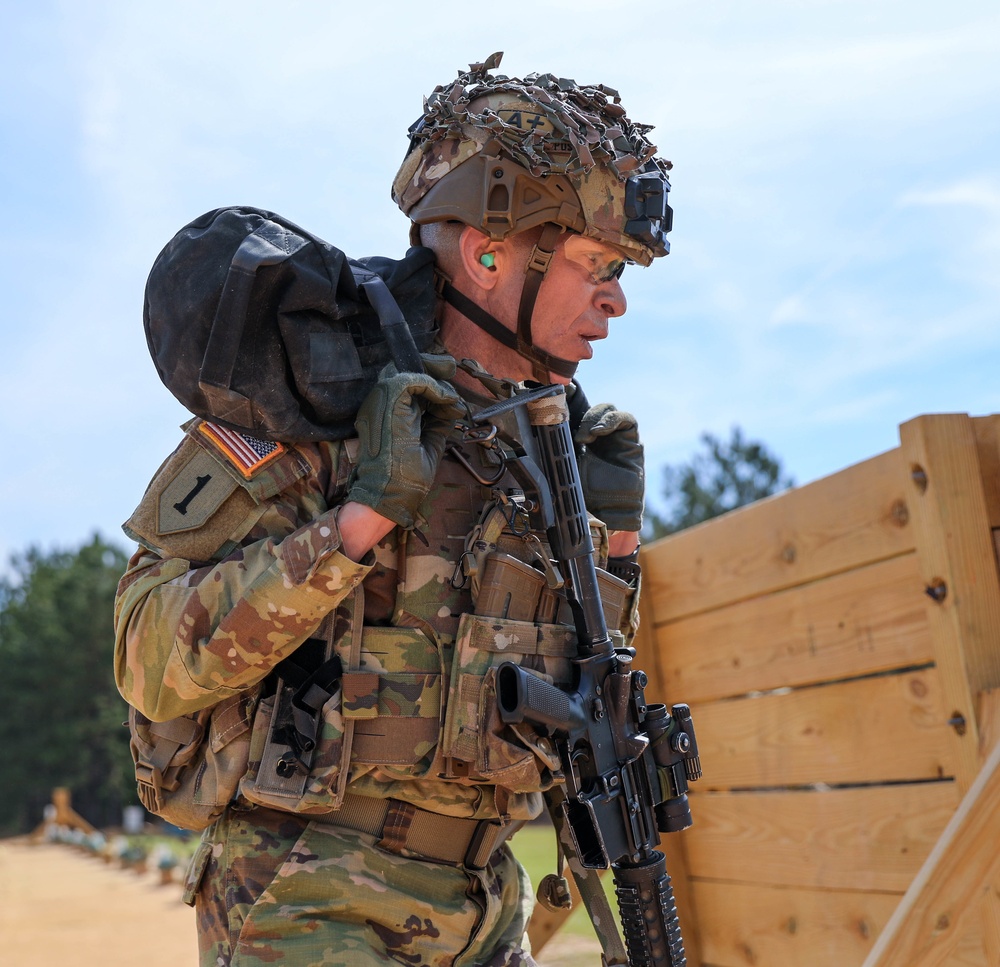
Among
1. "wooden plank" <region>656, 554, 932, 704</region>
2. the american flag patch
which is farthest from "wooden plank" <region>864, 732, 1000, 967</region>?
the american flag patch

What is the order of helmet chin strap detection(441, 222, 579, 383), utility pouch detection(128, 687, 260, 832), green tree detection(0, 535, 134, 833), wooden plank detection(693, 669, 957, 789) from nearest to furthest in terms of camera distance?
utility pouch detection(128, 687, 260, 832) → helmet chin strap detection(441, 222, 579, 383) → wooden plank detection(693, 669, 957, 789) → green tree detection(0, 535, 134, 833)

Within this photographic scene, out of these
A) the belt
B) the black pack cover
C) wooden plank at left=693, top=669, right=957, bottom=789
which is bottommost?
the belt

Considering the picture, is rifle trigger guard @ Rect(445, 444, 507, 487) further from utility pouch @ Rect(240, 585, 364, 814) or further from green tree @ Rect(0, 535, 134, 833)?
green tree @ Rect(0, 535, 134, 833)

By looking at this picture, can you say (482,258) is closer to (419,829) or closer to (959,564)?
(419,829)

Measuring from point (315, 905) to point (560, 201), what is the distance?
1523 millimetres

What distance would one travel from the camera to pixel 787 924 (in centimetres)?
420

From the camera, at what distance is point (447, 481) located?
256cm

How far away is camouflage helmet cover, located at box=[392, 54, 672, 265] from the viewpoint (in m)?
2.61

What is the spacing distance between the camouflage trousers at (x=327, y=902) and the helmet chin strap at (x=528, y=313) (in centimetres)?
109

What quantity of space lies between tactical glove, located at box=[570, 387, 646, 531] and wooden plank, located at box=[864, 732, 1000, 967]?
3.45 ft

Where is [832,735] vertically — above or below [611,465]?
below

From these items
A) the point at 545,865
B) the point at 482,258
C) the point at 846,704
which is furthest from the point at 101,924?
the point at 482,258

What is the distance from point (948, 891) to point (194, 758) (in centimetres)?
183

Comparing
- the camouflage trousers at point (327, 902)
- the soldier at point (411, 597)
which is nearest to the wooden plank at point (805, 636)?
the soldier at point (411, 597)
